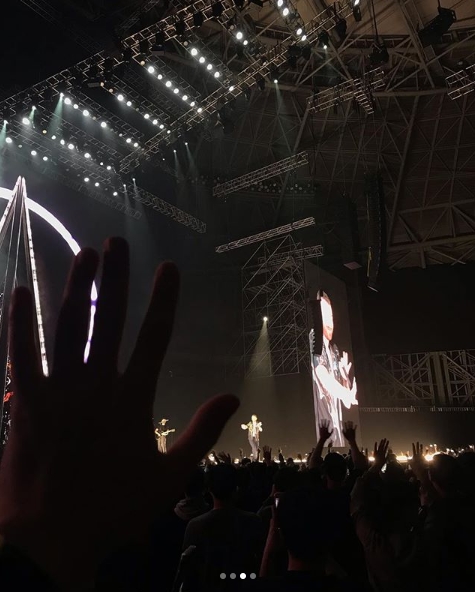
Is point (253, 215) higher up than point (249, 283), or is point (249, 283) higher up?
point (253, 215)

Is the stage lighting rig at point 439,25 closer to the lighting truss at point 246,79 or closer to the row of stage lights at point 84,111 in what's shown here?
the lighting truss at point 246,79

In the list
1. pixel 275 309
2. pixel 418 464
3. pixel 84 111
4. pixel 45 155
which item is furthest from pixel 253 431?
pixel 418 464

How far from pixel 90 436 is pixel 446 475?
83.5 inches

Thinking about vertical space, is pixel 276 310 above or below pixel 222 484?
above

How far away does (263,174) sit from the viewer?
16.4m

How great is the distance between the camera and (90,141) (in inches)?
500

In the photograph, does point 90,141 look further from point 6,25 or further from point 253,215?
point 253,215

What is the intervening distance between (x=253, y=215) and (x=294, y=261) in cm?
309

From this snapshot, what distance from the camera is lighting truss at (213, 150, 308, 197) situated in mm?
15630

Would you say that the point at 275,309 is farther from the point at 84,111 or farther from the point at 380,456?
the point at 380,456

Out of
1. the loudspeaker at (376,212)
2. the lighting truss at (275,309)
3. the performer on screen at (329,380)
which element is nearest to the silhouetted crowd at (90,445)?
the loudspeaker at (376,212)

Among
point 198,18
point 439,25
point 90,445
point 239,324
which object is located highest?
point 439,25

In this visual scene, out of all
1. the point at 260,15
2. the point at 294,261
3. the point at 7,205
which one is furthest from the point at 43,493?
the point at 294,261

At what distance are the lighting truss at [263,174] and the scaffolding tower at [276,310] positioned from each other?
2.69 m
